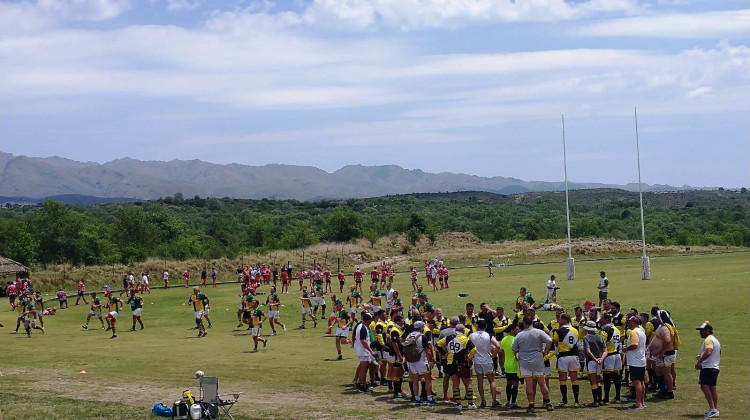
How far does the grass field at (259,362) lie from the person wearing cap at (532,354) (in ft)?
1.91

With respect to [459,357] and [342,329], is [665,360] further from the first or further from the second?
[342,329]

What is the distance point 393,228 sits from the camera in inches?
4215

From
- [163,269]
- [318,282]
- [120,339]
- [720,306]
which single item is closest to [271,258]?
[163,269]

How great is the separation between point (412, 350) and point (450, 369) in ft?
2.96

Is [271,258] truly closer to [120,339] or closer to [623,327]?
[120,339]

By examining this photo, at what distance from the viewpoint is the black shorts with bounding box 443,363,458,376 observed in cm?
1736

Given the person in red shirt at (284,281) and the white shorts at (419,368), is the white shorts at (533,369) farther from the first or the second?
the person in red shirt at (284,281)

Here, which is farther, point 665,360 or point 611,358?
point 665,360

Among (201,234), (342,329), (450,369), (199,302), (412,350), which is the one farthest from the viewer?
(201,234)

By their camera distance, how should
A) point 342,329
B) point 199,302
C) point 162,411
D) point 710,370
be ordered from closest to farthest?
point 710,370
point 162,411
point 342,329
point 199,302

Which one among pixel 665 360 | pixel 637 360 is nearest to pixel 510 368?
pixel 637 360

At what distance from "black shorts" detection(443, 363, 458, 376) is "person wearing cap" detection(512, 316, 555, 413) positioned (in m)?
1.44

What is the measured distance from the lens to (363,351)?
19.3 m

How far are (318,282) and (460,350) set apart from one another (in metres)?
21.3
